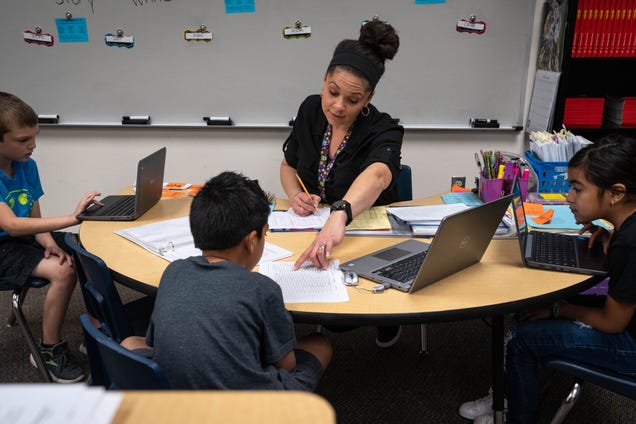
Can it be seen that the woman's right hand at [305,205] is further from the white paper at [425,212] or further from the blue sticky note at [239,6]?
the blue sticky note at [239,6]

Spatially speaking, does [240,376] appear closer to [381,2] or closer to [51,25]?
[381,2]

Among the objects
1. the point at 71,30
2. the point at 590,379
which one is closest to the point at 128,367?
the point at 590,379

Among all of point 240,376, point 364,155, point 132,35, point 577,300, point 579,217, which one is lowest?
point 577,300

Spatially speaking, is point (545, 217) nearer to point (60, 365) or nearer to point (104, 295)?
point (104, 295)

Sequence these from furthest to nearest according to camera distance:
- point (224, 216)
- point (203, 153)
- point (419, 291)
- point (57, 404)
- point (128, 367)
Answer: point (203, 153) < point (419, 291) < point (224, 216) < point (128, 367) < point (57, 404)

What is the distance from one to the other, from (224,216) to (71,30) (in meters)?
2.60

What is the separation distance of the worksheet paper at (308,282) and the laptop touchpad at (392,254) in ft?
0.49

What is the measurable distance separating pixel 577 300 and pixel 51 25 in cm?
333

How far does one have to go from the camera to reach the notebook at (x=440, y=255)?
4.15ft

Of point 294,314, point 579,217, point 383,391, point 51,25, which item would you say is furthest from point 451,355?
point 51,25

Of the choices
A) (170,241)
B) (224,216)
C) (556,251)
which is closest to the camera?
(224,216)

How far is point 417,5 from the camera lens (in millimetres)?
2943

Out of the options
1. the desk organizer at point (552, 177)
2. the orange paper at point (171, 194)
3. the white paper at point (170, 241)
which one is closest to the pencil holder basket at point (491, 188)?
the desk organizer at point (552, 177)

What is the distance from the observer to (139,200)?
1.98 m
